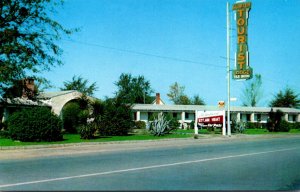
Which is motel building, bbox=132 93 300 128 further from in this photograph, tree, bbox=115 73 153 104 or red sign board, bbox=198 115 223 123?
tree, bbox=115 73 153 104

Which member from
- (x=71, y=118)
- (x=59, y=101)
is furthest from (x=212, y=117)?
(x=59, y=101)

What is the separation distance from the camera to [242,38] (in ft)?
125

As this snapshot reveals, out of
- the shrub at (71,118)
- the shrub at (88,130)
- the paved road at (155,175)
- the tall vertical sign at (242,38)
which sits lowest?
the paved road at (155,175)

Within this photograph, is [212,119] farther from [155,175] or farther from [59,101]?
[155,175]

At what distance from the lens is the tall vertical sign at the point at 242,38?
3778cm

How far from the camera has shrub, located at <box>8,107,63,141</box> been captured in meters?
22.8

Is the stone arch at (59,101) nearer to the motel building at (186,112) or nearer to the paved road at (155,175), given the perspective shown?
the motel building at (186,112)

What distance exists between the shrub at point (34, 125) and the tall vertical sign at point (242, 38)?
65.5 feet

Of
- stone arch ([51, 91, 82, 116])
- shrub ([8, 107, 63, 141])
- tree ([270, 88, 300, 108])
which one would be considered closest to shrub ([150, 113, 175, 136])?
shrub ([8, 107, 63, 141])

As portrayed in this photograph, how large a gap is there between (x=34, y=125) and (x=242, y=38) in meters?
22.6

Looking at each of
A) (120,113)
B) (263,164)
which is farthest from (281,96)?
(263,164)

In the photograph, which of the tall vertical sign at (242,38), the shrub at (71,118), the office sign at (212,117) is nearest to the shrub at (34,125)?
the shrub at (71,118)

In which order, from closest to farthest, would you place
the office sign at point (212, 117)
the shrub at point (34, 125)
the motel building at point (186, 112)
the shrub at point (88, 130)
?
the shrub at point (34, 125) < the shrub at point (88, 130) < the office sign at point (212, 117) < the motel building at point (186, 112)

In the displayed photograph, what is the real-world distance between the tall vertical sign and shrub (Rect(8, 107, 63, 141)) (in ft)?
65.5
